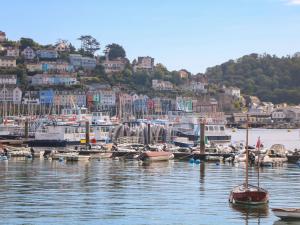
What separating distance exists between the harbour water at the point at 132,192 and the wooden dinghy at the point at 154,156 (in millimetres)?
2703

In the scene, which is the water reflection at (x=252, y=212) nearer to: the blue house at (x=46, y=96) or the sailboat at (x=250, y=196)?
the sailboat at (x=250, y=196)

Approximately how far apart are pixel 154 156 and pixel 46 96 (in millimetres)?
113166

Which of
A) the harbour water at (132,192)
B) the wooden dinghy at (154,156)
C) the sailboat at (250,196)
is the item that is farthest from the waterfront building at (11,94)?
the sailboat at (250,196)

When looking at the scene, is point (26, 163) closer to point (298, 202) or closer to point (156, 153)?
point (156, 153)

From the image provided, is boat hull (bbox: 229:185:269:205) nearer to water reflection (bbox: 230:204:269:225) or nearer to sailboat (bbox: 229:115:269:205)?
sailboat (bbox: 229:115:269:205)

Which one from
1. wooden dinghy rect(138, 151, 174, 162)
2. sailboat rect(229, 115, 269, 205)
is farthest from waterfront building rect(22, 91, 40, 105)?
sailboat rect(229, 115, 269, 205)

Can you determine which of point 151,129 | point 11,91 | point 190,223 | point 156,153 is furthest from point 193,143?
point 11,91

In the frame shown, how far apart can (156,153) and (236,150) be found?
12.8 m

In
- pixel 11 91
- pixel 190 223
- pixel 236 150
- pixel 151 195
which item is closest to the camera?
pixel 190 223

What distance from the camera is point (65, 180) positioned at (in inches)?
2458

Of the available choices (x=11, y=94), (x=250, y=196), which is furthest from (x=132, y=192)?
(x=11, y=94)

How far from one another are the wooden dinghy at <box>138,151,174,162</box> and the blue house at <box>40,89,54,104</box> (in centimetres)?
10793

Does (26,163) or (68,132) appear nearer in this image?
(26,163)

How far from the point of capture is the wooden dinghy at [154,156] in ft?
274
